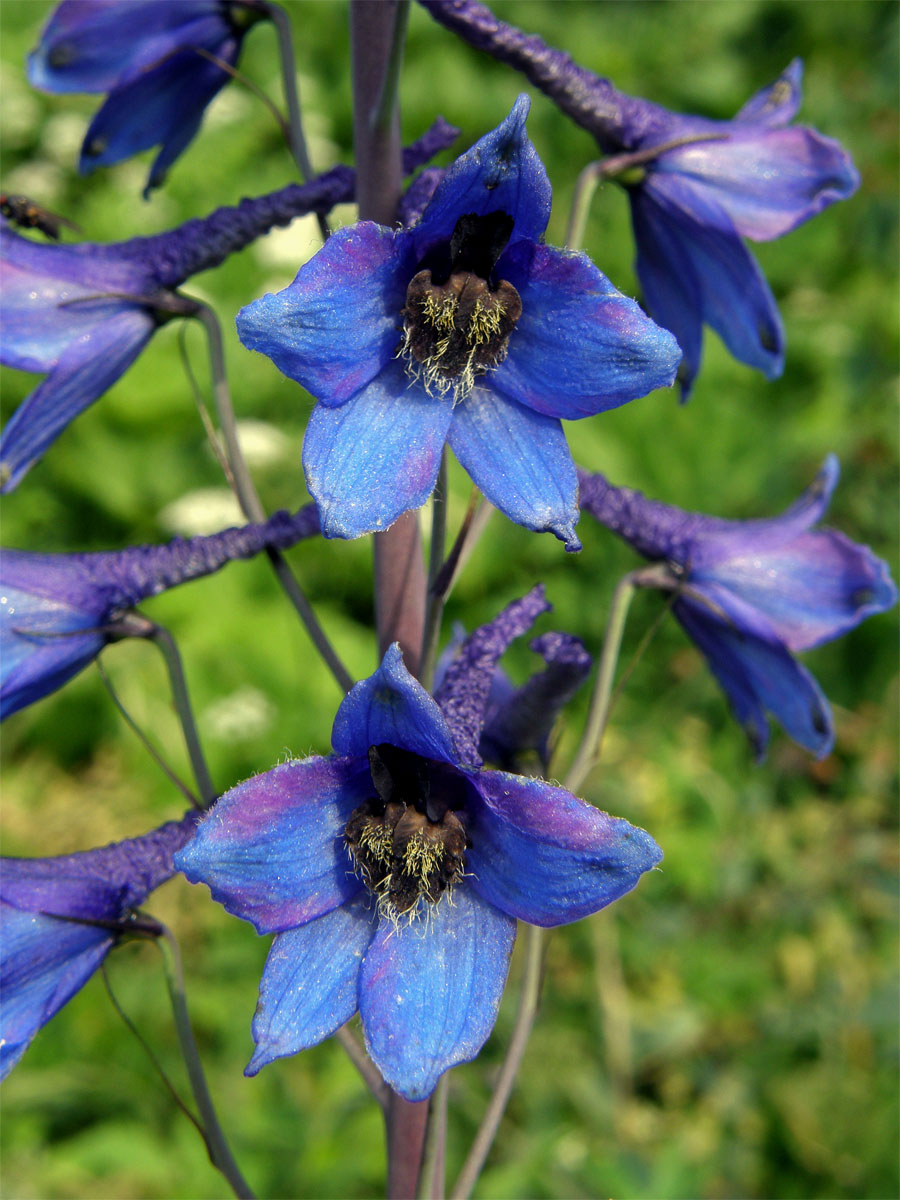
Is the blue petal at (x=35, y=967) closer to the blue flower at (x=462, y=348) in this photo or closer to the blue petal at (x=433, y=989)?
the blue petal at (x=433, y=989)

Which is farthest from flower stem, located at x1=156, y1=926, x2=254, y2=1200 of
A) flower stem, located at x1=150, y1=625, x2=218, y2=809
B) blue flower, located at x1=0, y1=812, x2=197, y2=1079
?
flower stem, located at x1=150, y1=625, x2=218, y2=809

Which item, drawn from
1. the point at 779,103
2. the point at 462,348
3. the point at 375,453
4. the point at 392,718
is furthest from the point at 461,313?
the point at 779,103

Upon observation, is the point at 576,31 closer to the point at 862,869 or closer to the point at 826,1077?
the point at 862,869

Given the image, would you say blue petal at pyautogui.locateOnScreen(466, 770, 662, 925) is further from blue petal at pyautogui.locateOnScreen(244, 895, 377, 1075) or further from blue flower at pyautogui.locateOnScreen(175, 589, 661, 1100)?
blue petal at pyautogui.locateOnScreen(244, 895, 377, 1075)

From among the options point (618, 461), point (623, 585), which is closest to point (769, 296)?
point (623, 585)

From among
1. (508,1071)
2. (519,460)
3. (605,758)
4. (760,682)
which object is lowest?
(605,758)

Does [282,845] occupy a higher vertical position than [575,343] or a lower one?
lower

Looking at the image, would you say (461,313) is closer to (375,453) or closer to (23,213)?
(375,453)

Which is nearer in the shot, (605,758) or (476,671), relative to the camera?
(476,671)
